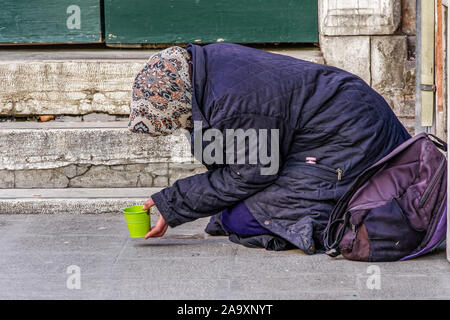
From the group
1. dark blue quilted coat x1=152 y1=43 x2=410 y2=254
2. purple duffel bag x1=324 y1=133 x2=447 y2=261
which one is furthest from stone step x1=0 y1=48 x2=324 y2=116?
purple duffel bag x1=324 y1=133 x2=447 y2=261

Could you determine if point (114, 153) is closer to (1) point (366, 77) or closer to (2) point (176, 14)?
(2) point (176, 14)

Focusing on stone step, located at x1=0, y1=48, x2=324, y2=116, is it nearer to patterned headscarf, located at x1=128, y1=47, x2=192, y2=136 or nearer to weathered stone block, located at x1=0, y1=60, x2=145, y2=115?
weathered stone block, located at x1=0, y1=60, x2=145, y2=115

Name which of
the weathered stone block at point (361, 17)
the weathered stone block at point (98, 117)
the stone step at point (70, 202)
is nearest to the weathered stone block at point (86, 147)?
the stone step at point (70, 202)

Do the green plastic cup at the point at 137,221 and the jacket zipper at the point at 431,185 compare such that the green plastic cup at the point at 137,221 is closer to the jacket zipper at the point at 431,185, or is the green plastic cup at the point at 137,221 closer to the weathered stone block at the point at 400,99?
the jacket zipper at the point at 431,185

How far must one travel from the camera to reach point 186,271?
342 cm

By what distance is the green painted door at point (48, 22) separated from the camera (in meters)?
5.31

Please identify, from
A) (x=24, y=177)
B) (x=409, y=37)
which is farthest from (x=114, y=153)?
(x=409, y=37)

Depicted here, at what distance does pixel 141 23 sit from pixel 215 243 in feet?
6.77

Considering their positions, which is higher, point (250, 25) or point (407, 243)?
Answer: point (250, 25)

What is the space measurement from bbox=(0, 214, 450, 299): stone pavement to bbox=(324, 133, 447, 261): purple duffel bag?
85 millimetres

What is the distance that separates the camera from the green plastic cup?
11.9 feet

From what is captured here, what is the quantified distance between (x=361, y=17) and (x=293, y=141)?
1762 millimetres

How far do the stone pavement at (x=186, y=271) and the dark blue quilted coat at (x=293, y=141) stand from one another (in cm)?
21

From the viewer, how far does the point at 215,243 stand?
3906 millimetres
